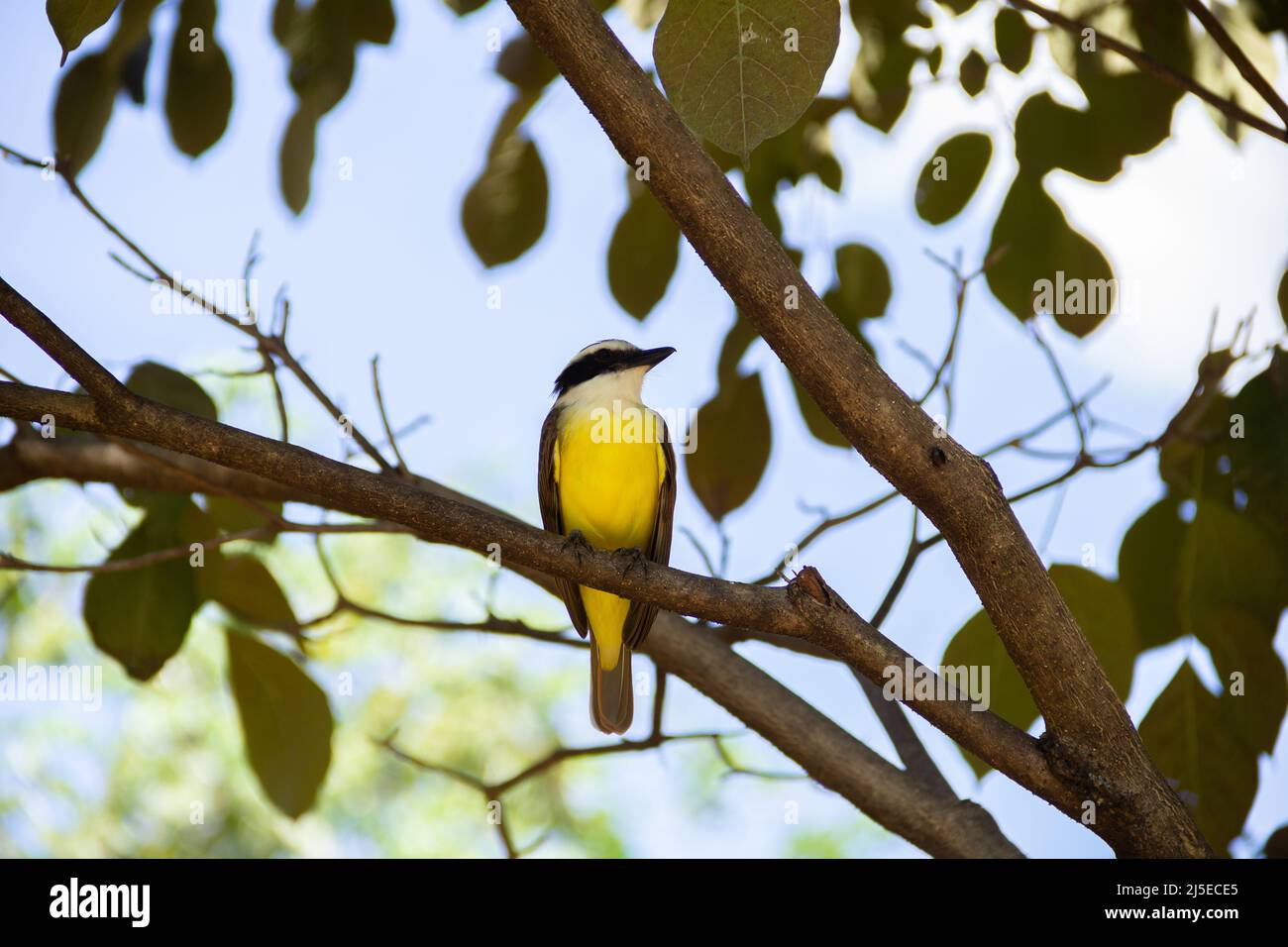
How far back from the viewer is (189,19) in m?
3.81

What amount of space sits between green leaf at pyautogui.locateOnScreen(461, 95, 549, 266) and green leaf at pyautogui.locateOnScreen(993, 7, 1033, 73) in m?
1.39

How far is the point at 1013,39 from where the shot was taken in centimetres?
362

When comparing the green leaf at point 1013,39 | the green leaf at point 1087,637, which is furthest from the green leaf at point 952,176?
the green leaf at point 1087,637

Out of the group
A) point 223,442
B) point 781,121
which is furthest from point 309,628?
point 781,121

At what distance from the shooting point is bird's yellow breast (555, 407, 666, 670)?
439 centimetres

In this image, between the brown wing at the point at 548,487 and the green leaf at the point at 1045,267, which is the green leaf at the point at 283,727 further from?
the green leaf at the point at 1045,267

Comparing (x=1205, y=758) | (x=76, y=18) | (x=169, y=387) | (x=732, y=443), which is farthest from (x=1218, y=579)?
(x=76, y=18)

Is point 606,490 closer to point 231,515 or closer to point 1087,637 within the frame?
point 231,515

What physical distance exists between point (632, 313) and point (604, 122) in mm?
1464

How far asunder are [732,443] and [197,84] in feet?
6.38

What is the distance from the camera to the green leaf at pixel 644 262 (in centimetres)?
386
